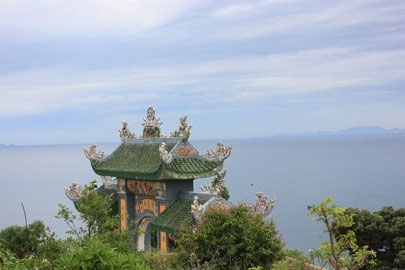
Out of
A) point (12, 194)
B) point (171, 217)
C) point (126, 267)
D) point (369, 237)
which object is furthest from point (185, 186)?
point (12, 194)

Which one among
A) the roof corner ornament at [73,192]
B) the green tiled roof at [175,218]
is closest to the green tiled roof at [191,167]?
the green tiled roof at [175,218]

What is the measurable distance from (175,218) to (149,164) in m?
2.45

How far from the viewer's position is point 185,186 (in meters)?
18.9

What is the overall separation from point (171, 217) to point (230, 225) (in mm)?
3973

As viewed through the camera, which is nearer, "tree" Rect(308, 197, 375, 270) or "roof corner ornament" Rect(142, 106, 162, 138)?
"tree" Rect(308, 197, 375, 270)

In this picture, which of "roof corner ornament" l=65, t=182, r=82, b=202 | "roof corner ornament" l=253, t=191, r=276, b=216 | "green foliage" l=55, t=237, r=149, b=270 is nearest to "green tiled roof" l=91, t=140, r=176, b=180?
"roof corner ornament" l=65, t=182, r=82, b=202

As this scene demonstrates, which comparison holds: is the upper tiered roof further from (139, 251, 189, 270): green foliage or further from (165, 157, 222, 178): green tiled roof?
(139, 251, 189, 270): green foliage

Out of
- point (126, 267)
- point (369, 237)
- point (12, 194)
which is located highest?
point (126, 267)

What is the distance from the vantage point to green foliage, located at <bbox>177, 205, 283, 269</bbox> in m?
14.1

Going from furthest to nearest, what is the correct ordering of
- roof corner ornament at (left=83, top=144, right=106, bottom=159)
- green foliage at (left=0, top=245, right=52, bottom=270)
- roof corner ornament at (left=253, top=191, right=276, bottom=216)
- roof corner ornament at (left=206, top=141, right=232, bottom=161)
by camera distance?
roof corner ornament at (left=83, top=144, right=106, bottom=159) < roof corner ornament at (left=206, top=141, right=232, bottom=161) < roof corner ornament at (left=253, top=191, right=276, bottom=216) < green foliage at (left=0, top=245, right=52, bottom=270)

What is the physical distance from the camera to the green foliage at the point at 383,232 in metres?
17.1

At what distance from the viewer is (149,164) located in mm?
19172

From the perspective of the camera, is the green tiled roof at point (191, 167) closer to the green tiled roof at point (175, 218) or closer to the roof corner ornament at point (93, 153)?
the green tiled roof at point (175, 218)

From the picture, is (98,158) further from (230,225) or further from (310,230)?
(310,230)
